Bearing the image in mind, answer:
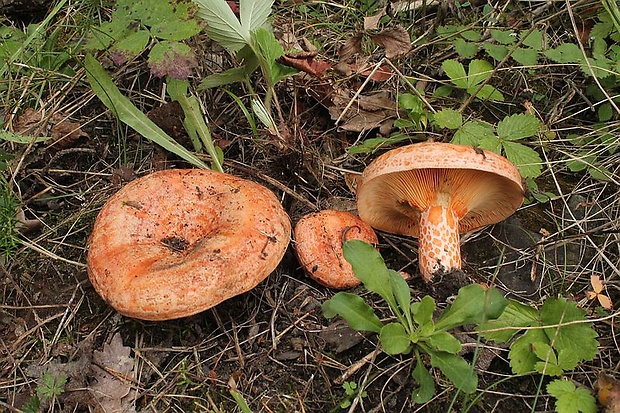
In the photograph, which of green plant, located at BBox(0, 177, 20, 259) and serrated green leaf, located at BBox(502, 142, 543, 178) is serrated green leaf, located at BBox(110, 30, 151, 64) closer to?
green plant, located at BBox(0, 177, 20, 259)

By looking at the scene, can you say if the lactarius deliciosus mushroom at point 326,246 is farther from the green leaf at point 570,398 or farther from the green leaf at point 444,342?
the green leaf at point 570,398

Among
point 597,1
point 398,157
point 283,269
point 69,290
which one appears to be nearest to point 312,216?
point 283,269

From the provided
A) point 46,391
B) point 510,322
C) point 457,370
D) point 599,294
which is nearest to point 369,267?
point 457,370

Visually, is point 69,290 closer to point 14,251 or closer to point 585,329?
point 14,251

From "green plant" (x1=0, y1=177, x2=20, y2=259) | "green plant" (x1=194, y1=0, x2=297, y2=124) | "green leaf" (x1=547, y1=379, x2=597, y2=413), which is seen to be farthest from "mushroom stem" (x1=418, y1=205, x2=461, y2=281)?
"green plant" (x1=0, y1=177, x2=20, y2=259)

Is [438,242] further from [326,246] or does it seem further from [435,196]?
[326,246]

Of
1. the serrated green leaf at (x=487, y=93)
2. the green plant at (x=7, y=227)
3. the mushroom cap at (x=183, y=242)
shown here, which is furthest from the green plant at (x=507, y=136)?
the green plant at (x=7, y=227)

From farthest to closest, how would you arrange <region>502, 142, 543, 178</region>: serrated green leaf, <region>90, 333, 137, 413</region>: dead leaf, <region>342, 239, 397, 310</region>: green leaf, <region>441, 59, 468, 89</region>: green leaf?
<region>441, 59, 468, 89</region>: green leaf < <region>502, 142, 543, 178</region>: serrated green leaf < <region>90, 333, 137, 413</region>: dead leaf < <region>342, 239, 397, 310</region>: green leaf
